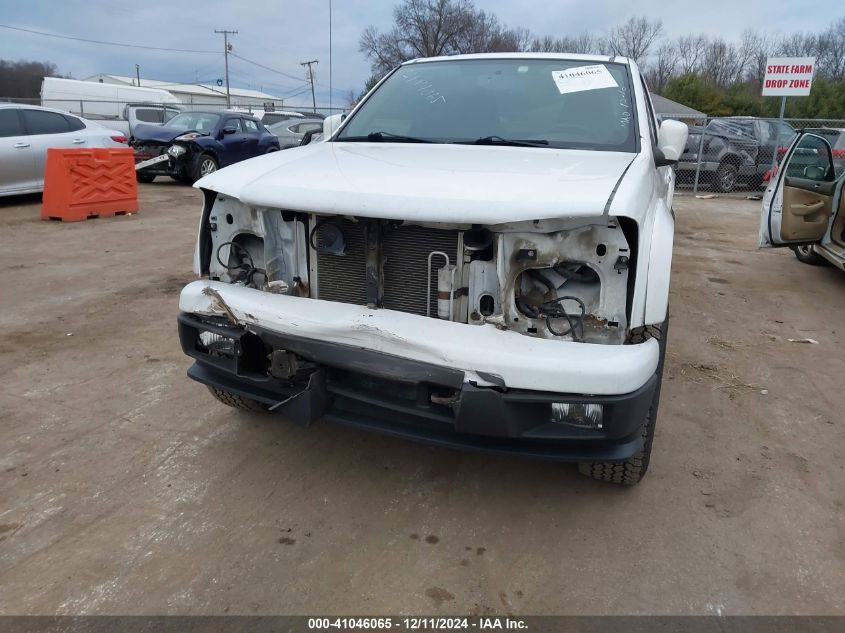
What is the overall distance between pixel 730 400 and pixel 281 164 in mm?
2909

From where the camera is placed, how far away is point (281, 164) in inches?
116

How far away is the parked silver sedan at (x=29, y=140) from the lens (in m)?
9.64

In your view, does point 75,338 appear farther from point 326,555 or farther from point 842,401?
point 842,401

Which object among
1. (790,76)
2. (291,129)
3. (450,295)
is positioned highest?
(790,76)

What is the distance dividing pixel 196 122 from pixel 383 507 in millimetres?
13127

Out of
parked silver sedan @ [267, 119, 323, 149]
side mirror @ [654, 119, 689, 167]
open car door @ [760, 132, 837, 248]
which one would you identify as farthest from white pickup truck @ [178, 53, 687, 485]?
parked silver sedan @ [267, 119, 323, 149]

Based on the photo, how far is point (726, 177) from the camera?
1465cm

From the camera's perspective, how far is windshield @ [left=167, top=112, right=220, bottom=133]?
13688 mm

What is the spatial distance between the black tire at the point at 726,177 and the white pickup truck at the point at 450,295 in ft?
43.1

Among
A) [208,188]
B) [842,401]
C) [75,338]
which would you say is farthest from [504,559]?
[75,338]

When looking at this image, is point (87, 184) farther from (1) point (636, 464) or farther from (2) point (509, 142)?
(1) point (636, 464)

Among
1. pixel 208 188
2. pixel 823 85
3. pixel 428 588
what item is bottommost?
pixel 428 588

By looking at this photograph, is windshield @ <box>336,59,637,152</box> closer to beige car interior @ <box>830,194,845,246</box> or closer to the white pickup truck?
the white pickup truck

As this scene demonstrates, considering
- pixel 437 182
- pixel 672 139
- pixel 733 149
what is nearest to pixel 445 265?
pixel 437 182
